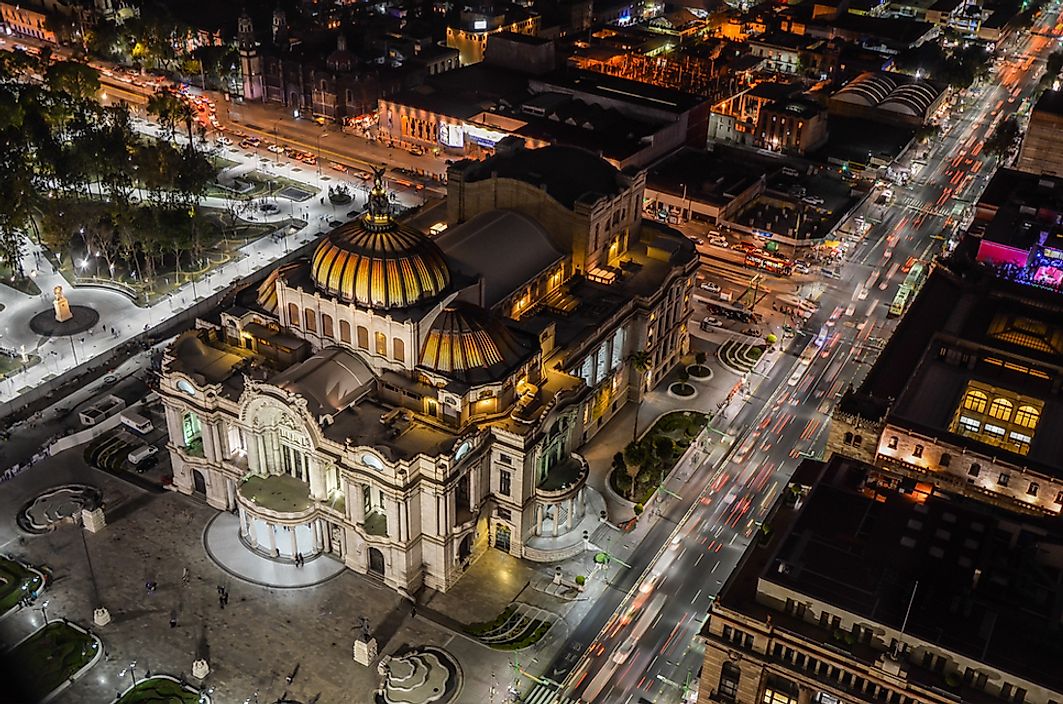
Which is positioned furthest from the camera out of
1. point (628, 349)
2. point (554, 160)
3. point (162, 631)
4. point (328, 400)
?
point (554, 160)

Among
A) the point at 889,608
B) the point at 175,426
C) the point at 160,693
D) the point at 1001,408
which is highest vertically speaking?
the point at 889,608

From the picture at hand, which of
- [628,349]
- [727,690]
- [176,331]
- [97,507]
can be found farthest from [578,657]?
[176,331]

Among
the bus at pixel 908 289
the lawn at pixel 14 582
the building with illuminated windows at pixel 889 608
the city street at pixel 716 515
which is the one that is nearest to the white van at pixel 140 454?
the lawn at pixel 14 582

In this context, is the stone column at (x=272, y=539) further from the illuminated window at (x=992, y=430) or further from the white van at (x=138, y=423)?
the illuminated window at (x=992, y=430)

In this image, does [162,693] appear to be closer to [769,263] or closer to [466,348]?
[466,348]

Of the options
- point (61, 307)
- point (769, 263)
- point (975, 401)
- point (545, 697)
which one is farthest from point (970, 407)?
point (61, 307)

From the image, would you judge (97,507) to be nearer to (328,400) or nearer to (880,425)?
(328,400)
